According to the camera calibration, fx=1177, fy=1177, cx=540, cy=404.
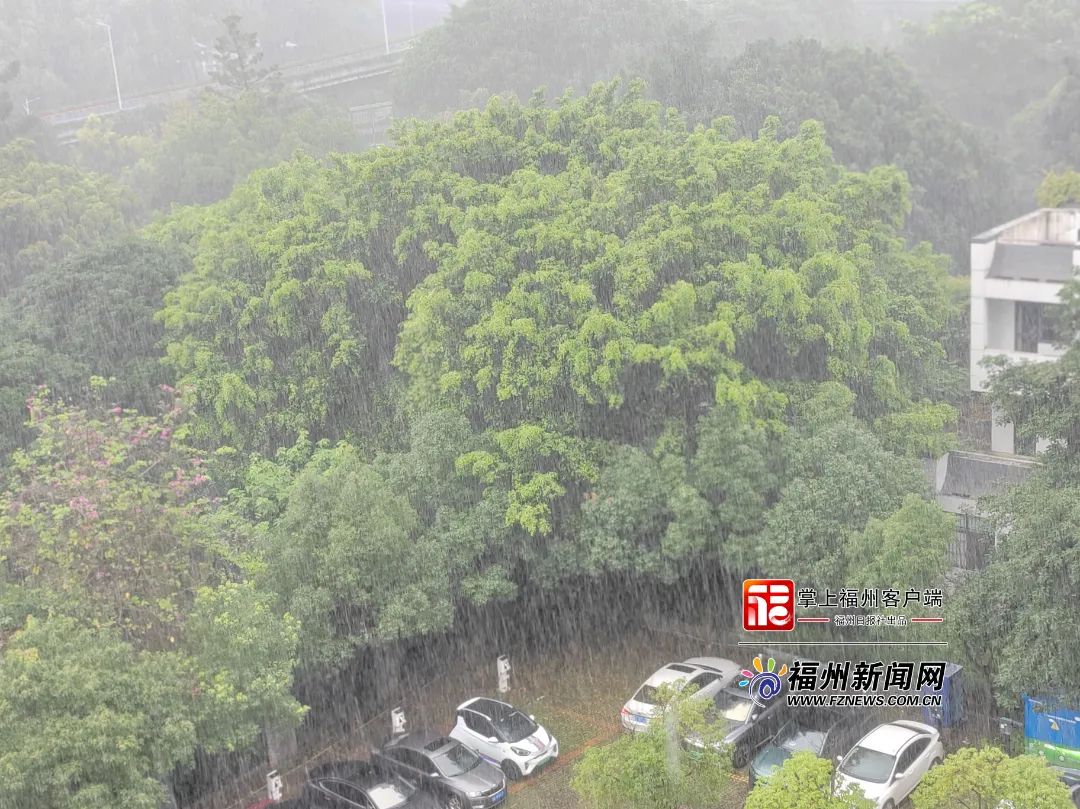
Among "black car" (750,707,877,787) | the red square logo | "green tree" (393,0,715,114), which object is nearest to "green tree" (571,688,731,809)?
"black car" (750,707,877,787)

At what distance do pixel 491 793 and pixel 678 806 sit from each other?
2705 millimetres

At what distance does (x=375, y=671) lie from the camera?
17234mm

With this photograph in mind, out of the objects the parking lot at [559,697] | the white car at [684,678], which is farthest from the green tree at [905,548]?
the parking lot at [559,697]

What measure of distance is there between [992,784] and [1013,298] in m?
14.3

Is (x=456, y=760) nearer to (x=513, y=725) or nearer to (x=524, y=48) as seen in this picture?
(x=513, y=725)

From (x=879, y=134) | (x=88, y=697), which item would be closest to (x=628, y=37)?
(x=879, y=134)

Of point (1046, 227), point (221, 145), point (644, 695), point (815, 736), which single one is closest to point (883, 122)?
point (1046, 227)

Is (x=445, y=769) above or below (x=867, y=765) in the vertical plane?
below

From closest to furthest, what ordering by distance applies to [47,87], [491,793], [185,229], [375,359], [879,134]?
[491,793], [375,359], [185,229], [879,134], [47,87]

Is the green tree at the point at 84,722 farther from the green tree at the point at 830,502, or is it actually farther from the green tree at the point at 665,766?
the green tree at the point at 830,502

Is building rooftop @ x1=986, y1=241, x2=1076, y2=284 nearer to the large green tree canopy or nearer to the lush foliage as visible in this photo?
the large green tree canopy

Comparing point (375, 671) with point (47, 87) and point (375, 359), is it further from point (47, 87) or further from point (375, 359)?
point (47, 87)

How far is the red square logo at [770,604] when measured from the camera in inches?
613

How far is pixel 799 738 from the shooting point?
47.3 ft
